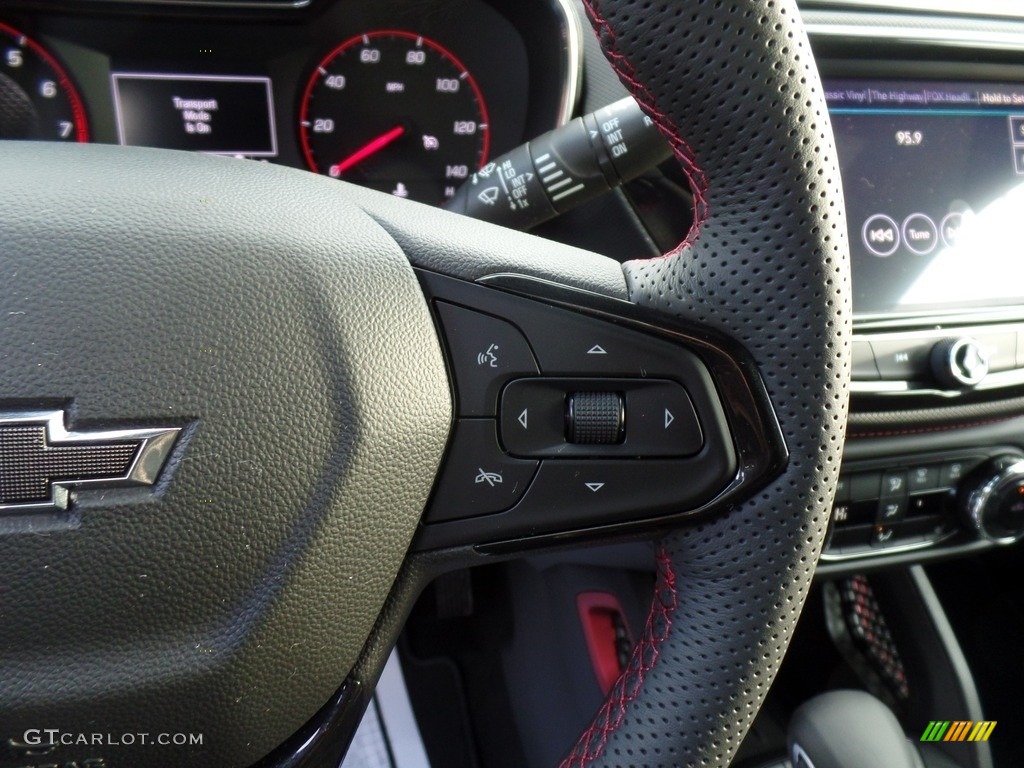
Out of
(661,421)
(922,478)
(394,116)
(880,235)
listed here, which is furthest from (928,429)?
(394,116)

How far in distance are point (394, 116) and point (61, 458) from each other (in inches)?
32.5

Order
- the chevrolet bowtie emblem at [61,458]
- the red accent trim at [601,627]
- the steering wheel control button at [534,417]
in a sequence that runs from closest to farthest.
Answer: the chevrolet bowtie emblem at [61,458] → the steering wheel control button at [534,417] → the red accent trim at [601,627]

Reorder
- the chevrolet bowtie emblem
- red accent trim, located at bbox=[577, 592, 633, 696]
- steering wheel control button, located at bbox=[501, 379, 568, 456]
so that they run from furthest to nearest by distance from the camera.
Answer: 1. red accent trim, located at bbox=[577, 592, 633, 696]
2. steering wheel control button, located at bbox=[501, 379, 568, 456]
3. the chevrolet bowtie emblem

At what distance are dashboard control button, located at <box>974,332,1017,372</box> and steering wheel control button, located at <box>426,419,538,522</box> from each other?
0.74m

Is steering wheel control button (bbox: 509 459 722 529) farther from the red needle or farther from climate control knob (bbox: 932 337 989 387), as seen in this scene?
the red needle

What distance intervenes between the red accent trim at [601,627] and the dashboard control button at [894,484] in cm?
35

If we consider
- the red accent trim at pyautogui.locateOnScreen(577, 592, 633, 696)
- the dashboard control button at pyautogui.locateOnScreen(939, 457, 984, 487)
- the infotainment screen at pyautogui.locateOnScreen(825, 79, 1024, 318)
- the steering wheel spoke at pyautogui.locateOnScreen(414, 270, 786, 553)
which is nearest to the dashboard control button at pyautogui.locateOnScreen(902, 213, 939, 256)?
the infotainment screen at pyautogui.locateOnScreen(825, 79, 1024, 318)

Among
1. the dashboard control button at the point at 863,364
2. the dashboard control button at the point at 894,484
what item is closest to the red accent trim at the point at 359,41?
the dashboard control button at the point at 863,364

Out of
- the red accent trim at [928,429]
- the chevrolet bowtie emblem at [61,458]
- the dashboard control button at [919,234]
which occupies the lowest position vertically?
the red accent trim at [928,429]

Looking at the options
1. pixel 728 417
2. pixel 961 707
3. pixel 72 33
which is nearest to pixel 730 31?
pixel 728 417

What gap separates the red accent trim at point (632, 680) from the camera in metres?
0.58

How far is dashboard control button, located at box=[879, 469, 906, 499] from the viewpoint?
105 centimetres

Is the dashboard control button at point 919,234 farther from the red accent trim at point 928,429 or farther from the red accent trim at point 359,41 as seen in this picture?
the red accent trim at point 359,41

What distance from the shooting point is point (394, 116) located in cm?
120
